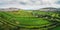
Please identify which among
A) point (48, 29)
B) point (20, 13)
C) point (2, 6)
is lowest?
point (48, 29)

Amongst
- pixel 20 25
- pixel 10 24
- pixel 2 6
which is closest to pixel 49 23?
pixel 20 25

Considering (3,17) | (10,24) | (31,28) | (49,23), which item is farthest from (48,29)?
(3,17)

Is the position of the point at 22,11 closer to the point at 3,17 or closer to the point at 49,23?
the point at 3,17

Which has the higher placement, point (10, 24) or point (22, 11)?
point (22, 11)

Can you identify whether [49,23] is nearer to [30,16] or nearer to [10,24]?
[30,16]

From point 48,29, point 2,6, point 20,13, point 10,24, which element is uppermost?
point 2,6

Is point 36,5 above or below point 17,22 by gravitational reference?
above
